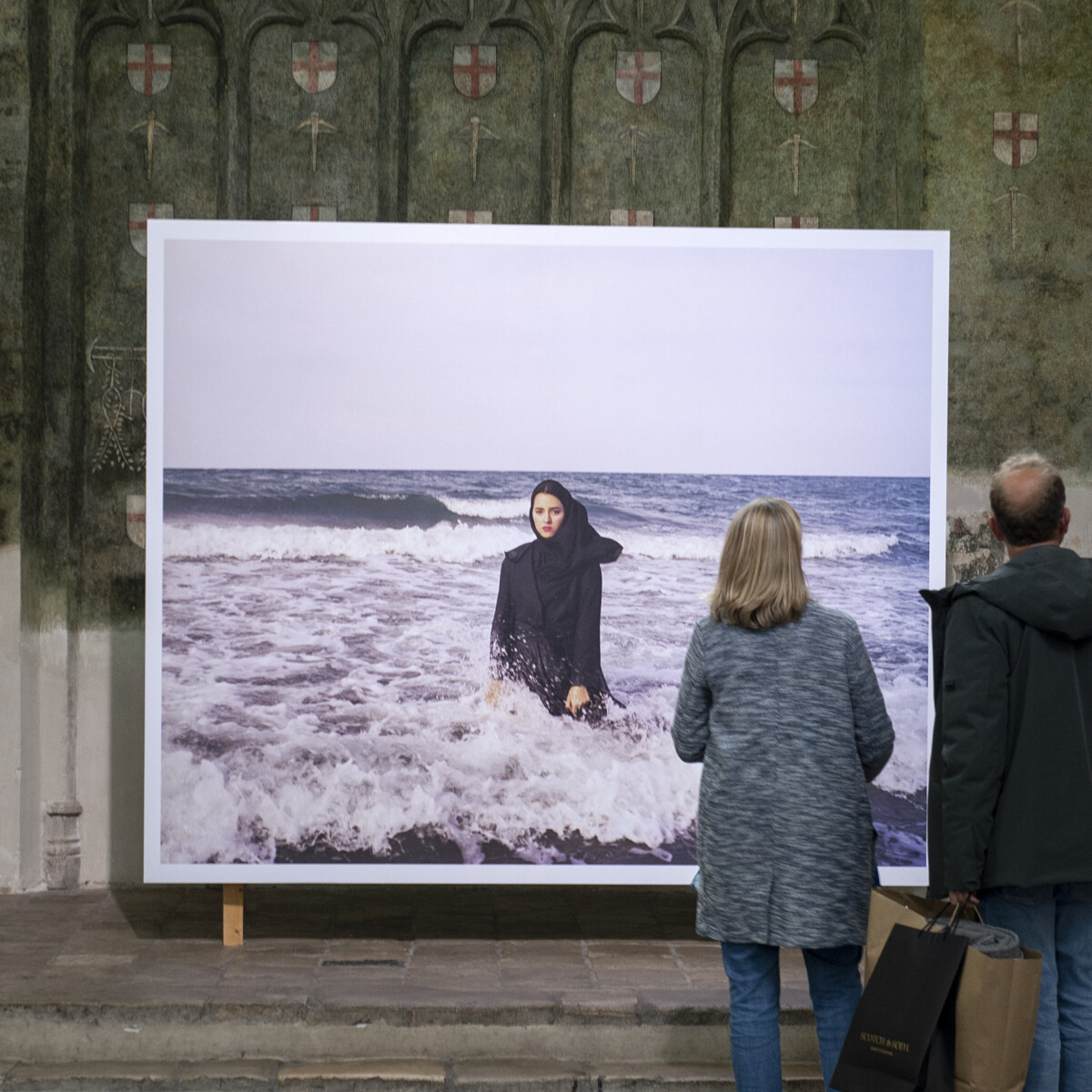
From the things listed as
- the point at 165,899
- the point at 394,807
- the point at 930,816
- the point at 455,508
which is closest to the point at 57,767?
the point at 165,899

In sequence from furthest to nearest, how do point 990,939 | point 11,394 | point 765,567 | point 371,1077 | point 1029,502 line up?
1. point 11,394
2. point 371,1077
3. point 765,567
4. point 1029,502
5. point 990,939

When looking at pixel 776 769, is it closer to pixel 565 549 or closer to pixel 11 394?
pixel 565 549

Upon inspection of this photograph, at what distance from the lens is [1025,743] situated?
2715 mm

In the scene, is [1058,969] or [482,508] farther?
[482,508]

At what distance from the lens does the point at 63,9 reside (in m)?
5.68

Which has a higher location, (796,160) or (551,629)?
(796,160)

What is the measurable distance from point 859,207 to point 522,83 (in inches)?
68.9

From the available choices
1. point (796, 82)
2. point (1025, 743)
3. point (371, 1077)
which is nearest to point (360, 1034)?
point (371, 1077)

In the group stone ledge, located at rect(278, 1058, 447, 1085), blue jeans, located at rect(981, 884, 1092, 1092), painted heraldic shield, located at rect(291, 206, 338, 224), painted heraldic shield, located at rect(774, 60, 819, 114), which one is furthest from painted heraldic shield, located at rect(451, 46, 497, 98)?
blue jeans, located at rect(981, 884, 1092, 1092)

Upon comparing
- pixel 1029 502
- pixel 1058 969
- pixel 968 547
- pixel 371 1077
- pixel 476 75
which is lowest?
pixel 371 1077

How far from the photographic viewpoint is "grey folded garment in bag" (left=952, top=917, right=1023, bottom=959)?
8.46 feet

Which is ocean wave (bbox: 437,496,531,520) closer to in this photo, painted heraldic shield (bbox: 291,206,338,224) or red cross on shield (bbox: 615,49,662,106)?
painted heraldic shield (bbox: 291,206,338,224)

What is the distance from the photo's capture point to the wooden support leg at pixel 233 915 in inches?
177

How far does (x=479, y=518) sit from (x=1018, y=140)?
3.35 meters
